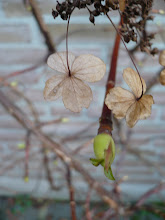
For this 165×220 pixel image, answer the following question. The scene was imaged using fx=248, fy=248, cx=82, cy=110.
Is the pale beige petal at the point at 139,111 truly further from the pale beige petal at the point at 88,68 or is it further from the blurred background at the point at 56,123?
the blurred background at the point at 56,123

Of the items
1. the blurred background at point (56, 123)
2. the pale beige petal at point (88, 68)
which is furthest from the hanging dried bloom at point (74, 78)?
the blurred background at point (56, 123)

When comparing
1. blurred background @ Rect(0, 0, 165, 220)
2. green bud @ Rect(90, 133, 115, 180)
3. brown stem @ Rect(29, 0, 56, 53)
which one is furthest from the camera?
blurred background @ Rect(0, 0, 165, 220)

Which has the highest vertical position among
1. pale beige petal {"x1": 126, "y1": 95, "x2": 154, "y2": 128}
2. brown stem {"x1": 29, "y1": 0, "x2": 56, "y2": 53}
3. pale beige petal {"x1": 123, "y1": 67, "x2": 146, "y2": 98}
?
pale beige petal {"x1": 123, "y1": 67, "x2": 146, "y2": 98}

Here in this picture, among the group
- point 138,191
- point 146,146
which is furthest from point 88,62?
point 138,191

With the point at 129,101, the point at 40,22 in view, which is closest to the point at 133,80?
the point at 129,101

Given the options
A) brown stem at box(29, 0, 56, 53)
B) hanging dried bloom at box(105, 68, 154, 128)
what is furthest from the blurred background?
hanging dried bloom at box(105, 68, 154, 128)

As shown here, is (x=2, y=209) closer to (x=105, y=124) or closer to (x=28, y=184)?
(x=28, y=184)

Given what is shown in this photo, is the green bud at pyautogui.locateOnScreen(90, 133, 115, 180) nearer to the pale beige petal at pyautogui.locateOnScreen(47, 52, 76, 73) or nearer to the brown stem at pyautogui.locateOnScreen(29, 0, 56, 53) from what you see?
the pale beige petal at pyautogui.locateOnScreen(47, 52, 76, 73)
